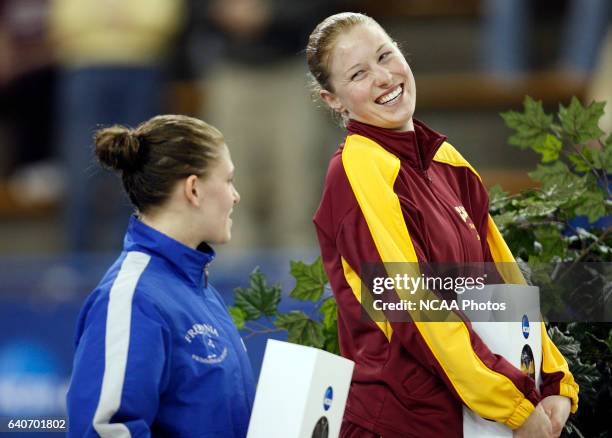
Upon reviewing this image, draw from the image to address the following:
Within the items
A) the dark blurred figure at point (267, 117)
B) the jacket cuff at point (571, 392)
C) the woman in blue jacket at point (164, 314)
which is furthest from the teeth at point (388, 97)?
the dark blurred figure at point (267, 117)

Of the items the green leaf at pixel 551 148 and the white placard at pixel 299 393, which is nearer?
the white placard at pixel 299 393

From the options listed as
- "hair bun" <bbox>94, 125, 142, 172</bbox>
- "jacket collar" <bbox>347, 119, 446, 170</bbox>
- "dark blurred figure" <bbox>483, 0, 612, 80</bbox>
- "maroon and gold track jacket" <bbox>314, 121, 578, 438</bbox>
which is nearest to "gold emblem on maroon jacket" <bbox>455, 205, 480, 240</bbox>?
"maroon and gold track jacket" <bbox>314, 121, 578, 438</bbox>

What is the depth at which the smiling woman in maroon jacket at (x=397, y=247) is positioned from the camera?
262 cm

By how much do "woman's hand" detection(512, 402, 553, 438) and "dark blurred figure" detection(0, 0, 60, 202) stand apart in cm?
553

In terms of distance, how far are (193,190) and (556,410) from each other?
3.00 ft

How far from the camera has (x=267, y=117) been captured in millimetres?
7055

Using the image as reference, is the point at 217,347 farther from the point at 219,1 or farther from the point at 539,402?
the point at 219,1

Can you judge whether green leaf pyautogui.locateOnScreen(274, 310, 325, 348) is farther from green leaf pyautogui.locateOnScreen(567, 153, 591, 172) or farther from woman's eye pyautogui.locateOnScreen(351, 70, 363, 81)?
green leaf pyautogui.locateOnScreen(567, 153, 591, 172)

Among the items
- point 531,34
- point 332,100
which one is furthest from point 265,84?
point 332,100

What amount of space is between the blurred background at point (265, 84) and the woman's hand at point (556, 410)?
3.75 meters

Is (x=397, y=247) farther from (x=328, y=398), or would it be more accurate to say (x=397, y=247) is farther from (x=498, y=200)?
(x=498, y=200)

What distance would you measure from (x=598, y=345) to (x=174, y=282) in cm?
99

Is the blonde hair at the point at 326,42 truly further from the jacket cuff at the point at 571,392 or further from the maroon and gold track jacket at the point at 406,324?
the jacket cuff at the point at 571,392

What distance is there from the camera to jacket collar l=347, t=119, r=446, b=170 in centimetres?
280
